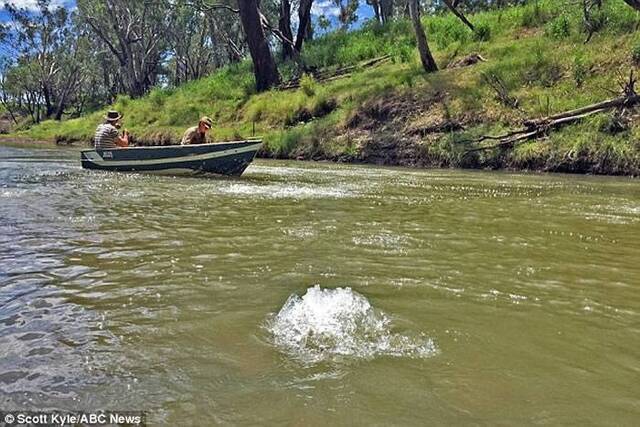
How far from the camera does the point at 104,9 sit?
136 feet

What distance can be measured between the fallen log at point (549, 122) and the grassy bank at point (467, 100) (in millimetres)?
193

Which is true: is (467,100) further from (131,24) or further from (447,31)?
(131,24)

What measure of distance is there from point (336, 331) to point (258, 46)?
75.3ft

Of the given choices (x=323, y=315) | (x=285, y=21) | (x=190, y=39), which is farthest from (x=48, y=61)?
(x=323, y=315)

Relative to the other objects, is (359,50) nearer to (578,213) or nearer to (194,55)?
(578,213)

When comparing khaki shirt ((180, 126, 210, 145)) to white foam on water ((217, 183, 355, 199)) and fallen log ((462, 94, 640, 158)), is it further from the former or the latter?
fallen log ((462, 94, 640, 158))

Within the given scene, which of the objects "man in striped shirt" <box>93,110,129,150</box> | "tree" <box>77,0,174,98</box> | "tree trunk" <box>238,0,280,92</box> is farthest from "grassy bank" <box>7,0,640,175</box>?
"tree" <box>77,0,174,98</box>

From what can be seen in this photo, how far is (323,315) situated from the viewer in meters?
3.63

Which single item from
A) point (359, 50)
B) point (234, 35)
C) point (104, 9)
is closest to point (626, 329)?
point (359, 50)

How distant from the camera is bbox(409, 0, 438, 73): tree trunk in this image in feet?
59.6

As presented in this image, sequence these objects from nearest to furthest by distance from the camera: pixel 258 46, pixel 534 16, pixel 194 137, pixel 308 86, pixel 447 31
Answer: pixel 194 137 < pixel 534 16 < pixel 447 31 < pixel 308 86 < pixel 258 46

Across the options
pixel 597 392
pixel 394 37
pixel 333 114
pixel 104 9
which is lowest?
pixel 597 392

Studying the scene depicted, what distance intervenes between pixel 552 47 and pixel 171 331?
17050mm

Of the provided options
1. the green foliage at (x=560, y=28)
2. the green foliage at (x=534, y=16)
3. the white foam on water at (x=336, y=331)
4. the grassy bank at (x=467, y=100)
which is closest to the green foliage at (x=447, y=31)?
the grassy bank at (x=467, y=100)
